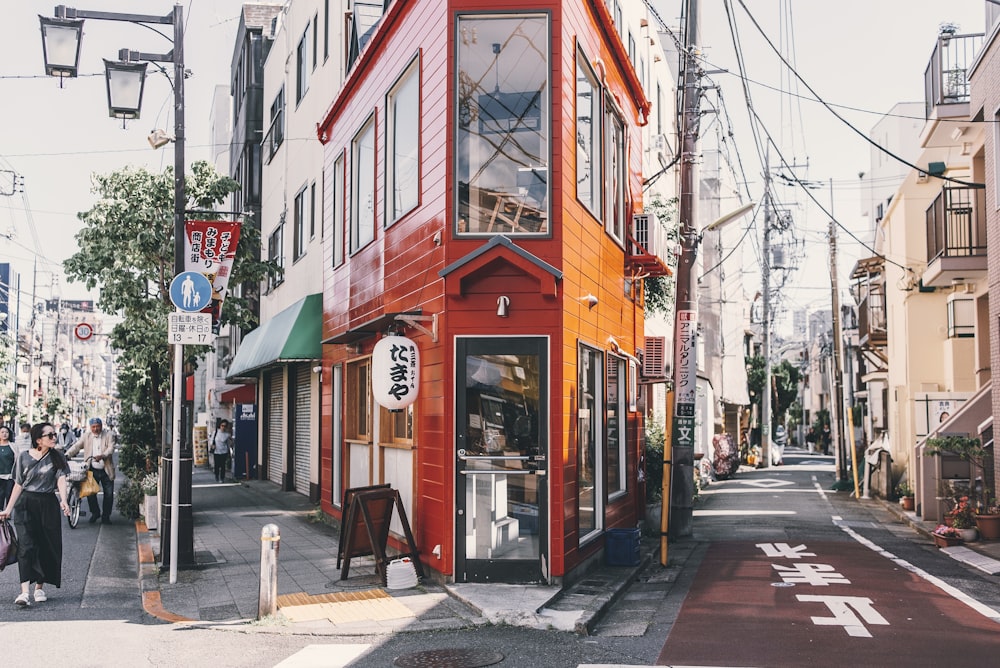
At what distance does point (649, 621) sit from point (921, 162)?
17.9 m

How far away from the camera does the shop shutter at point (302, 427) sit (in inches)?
882

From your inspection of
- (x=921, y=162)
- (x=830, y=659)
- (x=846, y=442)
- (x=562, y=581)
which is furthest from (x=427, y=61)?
(x=846, y=442)

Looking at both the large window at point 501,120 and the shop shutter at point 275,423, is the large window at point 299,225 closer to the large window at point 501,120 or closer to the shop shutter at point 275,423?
the shop shutter at point 275,423

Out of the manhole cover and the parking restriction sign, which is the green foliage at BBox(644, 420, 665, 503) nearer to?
the parking restriction sign

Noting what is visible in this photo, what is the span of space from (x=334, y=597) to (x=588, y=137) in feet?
21.7

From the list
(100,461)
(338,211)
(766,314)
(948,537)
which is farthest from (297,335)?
(766,314)

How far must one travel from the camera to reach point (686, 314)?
45.4 ft

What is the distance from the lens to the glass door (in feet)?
32.6

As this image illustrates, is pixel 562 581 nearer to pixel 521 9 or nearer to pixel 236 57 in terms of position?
pixel 521 9

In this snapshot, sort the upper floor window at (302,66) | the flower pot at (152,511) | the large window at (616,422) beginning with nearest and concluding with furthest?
the large window at (616,422) < the flower pot at (152,511) < the upper floor window at (302,66)

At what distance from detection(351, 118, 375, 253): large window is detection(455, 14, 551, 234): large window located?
3.58m

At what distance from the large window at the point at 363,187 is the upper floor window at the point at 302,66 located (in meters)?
8.87

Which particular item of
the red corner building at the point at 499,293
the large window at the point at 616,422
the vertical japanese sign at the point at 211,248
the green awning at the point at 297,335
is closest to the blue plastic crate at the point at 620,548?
the red corner building at the point at 499,293

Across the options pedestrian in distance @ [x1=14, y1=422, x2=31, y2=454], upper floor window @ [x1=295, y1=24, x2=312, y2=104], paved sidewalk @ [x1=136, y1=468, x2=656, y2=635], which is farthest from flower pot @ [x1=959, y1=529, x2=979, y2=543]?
upper floor window @ [x1=295, y1=24, x2=312, y2=104]
